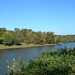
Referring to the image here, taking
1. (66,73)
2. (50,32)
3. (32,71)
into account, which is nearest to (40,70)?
(32,71)

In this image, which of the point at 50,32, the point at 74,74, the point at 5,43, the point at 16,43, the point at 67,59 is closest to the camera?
the point at 74,74

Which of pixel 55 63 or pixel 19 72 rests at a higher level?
pixel 55 63

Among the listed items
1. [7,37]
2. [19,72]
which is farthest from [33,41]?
[19,72]

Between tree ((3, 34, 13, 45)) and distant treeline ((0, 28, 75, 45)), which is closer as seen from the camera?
tree ((3, 34, 13, 45))

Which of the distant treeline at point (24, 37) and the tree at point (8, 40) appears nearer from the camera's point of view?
the tree at point (8, 40)

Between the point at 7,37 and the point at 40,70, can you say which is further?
the point at 7,37

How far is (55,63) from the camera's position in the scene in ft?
25.6

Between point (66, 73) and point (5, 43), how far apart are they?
61.0 meters

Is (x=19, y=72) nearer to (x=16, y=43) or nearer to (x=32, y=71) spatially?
(x=32, y=71)

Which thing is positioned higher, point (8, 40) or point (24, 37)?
point (24, 37)

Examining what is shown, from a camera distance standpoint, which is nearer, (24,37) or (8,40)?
(8,40)

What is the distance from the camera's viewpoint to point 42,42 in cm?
8581

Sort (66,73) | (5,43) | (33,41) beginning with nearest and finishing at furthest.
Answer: (66,73) → (5,43) → (33,41)

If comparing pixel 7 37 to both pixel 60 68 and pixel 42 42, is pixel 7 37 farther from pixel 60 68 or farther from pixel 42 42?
pixel 60 68
